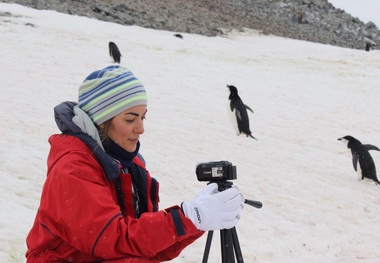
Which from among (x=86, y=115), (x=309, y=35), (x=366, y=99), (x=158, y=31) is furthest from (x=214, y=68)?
(x=309, y=35)

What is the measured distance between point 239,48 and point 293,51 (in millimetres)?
2808

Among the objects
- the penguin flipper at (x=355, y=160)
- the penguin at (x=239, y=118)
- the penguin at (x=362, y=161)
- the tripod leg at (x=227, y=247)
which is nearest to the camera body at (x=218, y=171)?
the tripod leg at (x=227, y=247)

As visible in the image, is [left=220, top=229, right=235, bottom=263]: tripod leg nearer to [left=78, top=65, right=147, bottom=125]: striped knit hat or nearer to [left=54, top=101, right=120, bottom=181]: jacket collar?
[left=54, top=101, right=120, bottom=181]: jacket collar

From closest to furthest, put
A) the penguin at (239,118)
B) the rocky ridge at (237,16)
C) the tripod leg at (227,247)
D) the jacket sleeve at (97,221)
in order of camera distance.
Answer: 1. the jacket sleeve at (97,221)
2. the tripod leg at (227,247)
3. the penguin at (239,118)
4. the rocky ridge at (237,16)

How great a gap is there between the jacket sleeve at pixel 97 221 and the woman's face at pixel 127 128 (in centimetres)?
24

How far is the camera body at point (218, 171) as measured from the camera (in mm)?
2174

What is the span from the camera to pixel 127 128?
2.20 metres

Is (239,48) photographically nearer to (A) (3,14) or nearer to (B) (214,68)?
(B) (214,68)

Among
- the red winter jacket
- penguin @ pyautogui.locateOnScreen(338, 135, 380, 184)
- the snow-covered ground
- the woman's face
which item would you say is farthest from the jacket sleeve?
penguin @ pyautogui.locateOnScreen(338, 135, 380, 184)

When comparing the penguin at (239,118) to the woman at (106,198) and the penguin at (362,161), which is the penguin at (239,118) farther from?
the woman at (106,198)

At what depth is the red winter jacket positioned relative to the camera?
6.34 feet

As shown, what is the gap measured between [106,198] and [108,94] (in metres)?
0.46

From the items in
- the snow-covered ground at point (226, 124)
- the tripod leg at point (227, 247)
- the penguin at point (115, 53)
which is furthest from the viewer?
the penguin at point (115, 53)

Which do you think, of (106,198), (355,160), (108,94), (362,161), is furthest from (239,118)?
(106,198)
